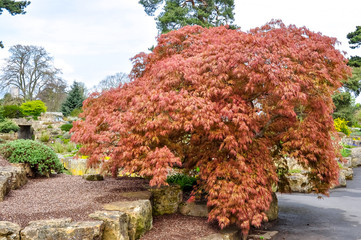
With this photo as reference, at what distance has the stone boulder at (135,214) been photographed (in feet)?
15.7

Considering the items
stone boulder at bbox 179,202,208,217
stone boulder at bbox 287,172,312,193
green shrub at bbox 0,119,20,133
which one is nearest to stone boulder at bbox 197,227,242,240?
stone boulder at bbox 179,202,208,217

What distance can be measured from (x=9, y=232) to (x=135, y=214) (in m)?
1.78

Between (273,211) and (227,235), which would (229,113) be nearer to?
(227,235)

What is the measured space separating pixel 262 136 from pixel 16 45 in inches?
1330

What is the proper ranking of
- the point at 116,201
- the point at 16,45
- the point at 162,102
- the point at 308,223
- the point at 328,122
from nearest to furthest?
the point at 162,102 → the point at 116,201 → the point at 328,122 → the point at 308,223 → the point at 16,45

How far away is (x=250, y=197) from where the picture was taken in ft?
17.7

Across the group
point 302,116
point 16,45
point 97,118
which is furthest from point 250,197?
point 16,45

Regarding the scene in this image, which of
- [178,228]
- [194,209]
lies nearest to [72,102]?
[194,209]

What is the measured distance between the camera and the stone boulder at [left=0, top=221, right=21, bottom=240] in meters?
3.63

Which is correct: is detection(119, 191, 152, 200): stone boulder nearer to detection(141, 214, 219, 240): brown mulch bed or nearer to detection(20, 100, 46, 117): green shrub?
detection(141, 214, 219, 240): brown mulch bed

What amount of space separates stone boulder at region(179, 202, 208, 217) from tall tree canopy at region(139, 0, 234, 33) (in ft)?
47.1

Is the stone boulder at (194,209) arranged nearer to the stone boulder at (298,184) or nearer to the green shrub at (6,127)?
the stone boulder at (298,184)

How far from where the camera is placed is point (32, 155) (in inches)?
317

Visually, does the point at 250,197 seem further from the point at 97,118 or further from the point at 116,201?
the point at 97,118
